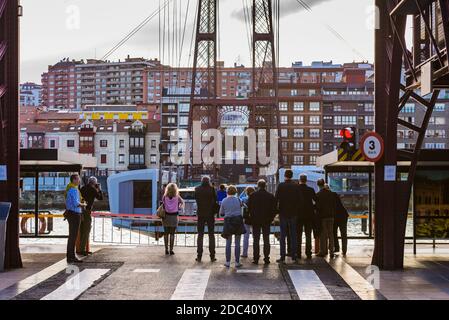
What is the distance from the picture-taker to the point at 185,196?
50344 millimetres

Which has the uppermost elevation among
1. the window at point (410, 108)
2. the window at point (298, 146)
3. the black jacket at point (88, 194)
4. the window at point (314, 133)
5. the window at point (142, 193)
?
the window at point (410, 108)

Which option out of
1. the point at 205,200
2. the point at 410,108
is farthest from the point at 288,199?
the point at 410,108

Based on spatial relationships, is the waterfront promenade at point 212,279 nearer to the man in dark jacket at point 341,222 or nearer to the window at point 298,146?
the man in dark jacket at point 341,222

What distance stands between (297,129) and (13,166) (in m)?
136

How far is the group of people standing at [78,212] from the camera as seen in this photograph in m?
16.3

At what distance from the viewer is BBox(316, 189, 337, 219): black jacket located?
57.5ft

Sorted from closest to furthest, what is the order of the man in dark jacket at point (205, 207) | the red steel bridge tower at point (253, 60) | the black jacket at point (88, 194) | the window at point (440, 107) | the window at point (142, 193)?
the man in dark jacket at point (205, 207) → the black jacket at point (88, 194) → the window at point (142, 193) → the red steel bridge tower at point (253, 60) → the window at point (440, 107)

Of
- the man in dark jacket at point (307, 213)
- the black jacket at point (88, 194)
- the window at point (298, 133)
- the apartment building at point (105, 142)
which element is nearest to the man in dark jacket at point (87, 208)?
the black jacket at point (88, 194)

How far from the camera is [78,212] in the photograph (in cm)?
1639

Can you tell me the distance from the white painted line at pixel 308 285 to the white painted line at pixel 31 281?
4265 millimetres

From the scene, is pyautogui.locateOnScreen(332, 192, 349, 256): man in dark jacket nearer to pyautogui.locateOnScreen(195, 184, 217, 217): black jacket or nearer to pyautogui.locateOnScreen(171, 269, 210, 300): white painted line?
pyautogui.locateOnScreen(195, 184, 217, 217): black jacket

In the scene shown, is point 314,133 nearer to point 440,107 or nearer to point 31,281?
point 440,107

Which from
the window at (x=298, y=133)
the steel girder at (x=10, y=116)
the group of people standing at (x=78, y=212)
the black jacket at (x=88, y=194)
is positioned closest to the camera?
the steel girder at (x=10, y=116)
